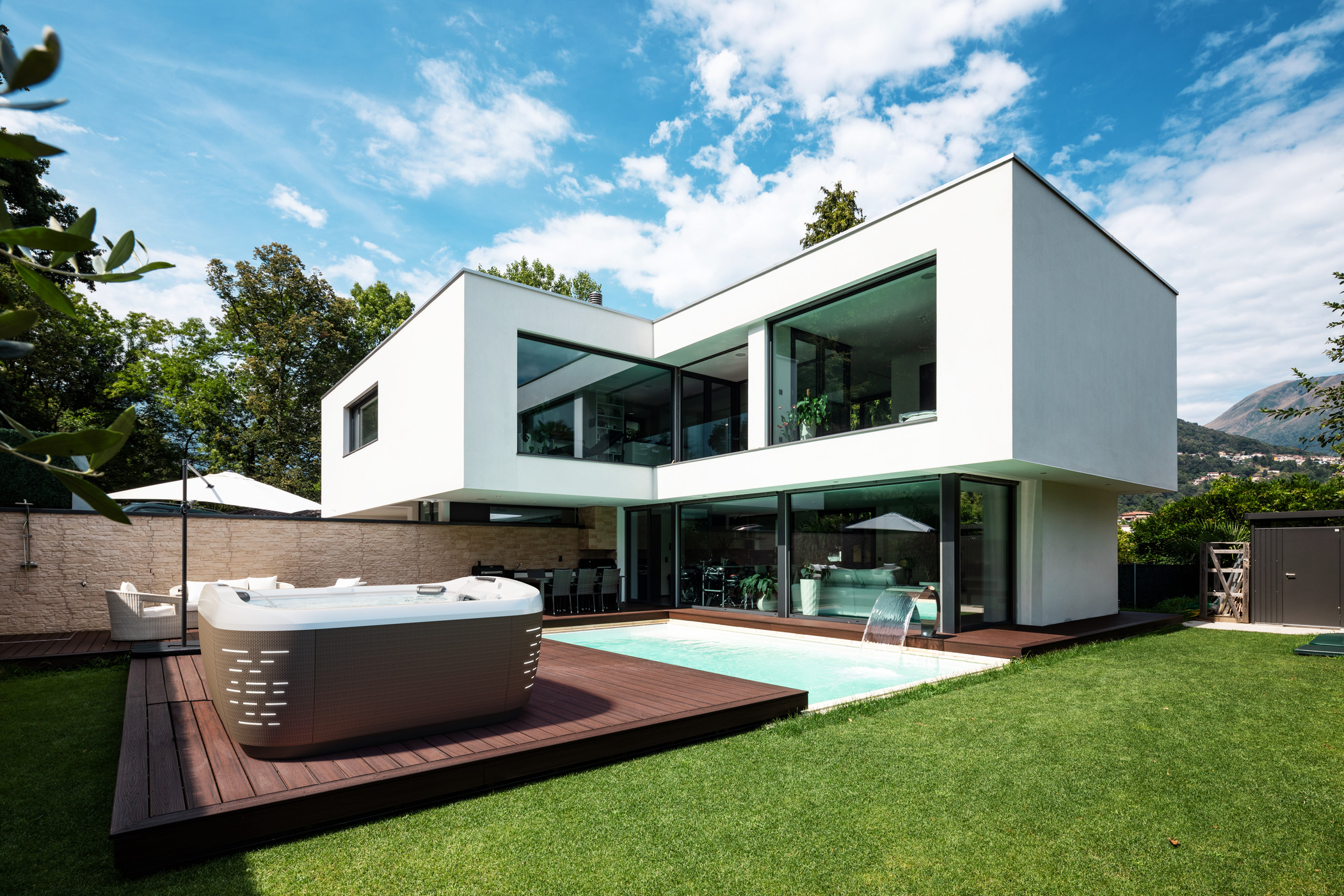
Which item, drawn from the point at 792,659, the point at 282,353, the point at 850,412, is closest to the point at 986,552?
the point at 850,412

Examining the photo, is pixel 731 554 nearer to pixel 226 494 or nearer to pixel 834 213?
pixel 226 494

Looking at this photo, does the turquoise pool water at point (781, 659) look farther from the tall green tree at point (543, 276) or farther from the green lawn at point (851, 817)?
the tall green tree at point (543, 276)

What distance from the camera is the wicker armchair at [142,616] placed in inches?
346

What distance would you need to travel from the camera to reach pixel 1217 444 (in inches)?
1607

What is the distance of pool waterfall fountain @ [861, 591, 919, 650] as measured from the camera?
993 cm

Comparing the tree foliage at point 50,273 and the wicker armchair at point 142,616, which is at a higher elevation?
the tree foliage at point 50,273

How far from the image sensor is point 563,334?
12547 mm

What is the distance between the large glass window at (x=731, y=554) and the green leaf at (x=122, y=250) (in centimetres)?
1184

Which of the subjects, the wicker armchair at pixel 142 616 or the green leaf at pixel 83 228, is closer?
the green leaf at pixel 83 228

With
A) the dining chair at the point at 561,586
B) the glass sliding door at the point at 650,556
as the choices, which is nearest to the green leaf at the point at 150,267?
the dining chair at the point at 561,586

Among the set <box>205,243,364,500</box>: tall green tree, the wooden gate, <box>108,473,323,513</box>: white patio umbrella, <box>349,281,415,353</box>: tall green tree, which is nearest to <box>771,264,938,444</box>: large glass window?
the wooden gate

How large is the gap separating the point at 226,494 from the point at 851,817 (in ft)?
32.9

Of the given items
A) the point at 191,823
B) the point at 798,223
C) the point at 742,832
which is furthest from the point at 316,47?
the point at 798,223

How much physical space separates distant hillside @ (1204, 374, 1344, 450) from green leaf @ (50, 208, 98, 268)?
84253 millimetres
